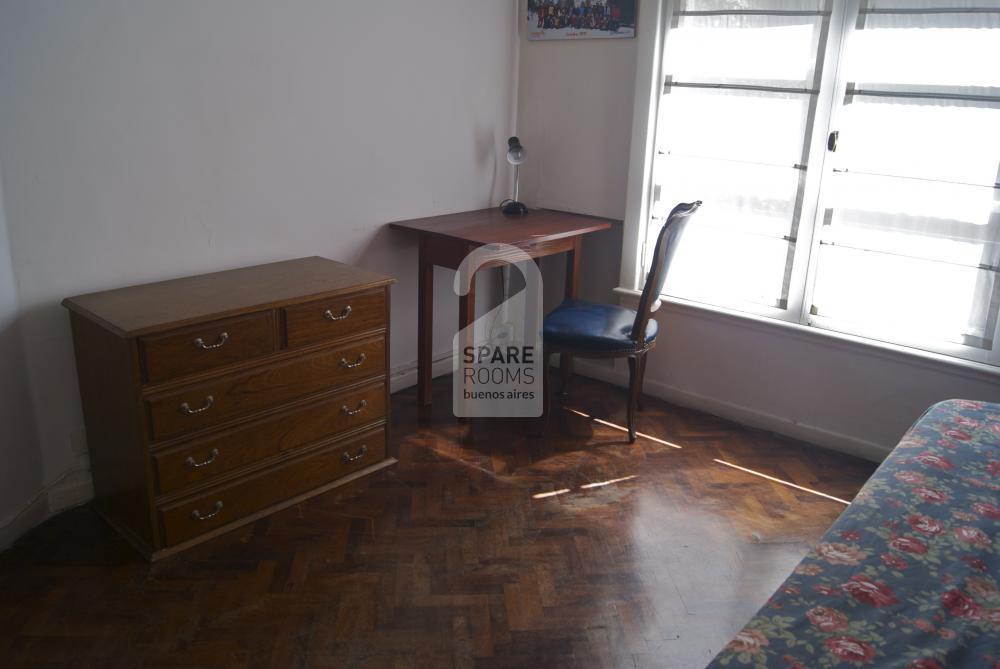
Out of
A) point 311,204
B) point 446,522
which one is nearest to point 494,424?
point 446,522

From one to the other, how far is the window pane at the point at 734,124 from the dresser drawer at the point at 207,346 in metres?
2.04

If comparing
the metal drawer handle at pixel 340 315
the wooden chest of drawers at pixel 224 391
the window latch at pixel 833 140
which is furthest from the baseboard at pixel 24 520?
the window latch at pixel 833 140

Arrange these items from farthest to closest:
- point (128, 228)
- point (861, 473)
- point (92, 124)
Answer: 1. point (861, 473)
2. point (128, 228)
3. point (92, 124)

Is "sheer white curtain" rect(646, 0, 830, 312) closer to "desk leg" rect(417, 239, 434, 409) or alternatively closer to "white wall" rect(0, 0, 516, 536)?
"white wall" rect(0, 0, 516, 536)

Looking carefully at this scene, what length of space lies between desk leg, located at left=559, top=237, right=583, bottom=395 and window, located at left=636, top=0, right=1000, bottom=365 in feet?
1.47

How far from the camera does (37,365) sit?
253 cm

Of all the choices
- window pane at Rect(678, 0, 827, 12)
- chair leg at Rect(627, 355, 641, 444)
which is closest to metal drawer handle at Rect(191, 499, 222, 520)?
chair leg at Rect(627, 355, 641, 444)

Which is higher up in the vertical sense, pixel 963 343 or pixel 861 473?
pixel 963 343

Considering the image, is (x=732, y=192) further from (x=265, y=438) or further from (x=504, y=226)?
(x=265, y=438)

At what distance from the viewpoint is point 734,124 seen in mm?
3395

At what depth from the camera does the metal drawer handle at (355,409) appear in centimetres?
287

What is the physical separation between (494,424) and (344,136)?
1379 millimetres

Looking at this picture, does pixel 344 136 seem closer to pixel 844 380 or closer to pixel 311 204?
pixel 311 204

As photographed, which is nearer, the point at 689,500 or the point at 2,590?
the point at 2,590
